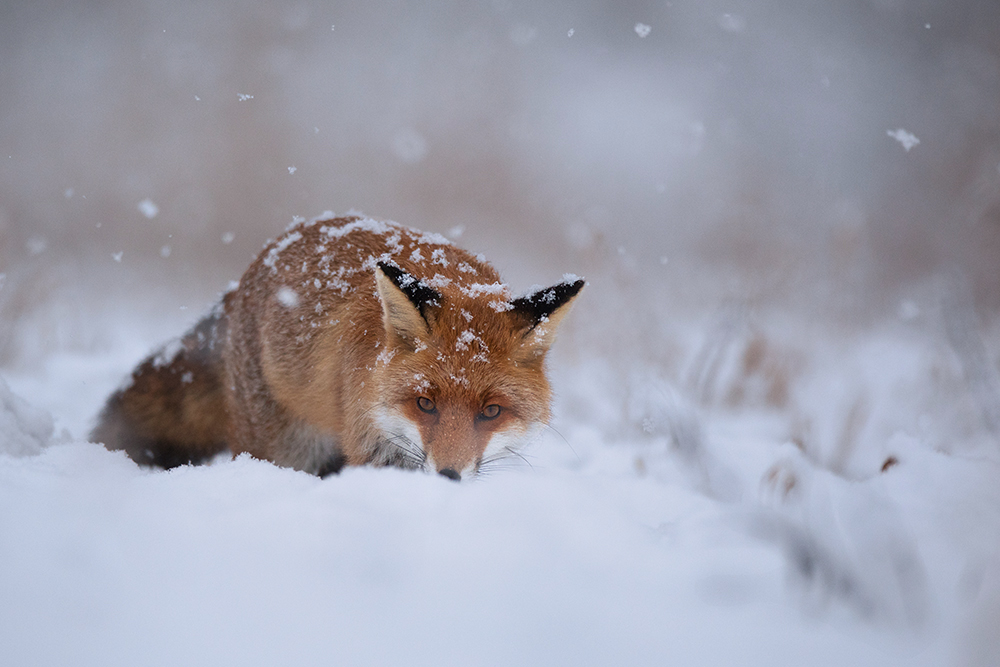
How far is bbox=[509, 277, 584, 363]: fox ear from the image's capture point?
8.27 feet

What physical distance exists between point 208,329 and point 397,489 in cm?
257

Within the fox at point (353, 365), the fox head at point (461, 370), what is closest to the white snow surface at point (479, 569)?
the fox head at point (461, 370)

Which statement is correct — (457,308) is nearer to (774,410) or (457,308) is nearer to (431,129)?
(774,410)

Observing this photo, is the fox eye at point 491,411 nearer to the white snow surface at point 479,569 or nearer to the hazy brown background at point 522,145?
the white snow surface at point 479,569

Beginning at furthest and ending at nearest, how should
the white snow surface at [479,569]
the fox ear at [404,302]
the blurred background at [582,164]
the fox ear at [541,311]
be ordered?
1. the blurred background at [582,164]
2. the fox ear at [541,311]
3. the fox ear at [404,302]
4. the white snow surface at [479,569]

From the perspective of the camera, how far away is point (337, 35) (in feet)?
20.1

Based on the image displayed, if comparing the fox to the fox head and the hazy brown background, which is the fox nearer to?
→ the fox head

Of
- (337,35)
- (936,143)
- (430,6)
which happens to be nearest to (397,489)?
(936,143)

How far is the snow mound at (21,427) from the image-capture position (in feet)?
7.96

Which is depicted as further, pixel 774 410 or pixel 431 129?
pixel 431 129

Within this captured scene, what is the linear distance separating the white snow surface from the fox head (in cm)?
37

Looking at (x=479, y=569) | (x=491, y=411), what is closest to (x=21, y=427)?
(x=491, y=411)

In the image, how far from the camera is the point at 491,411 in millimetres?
2457

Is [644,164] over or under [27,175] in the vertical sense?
over
